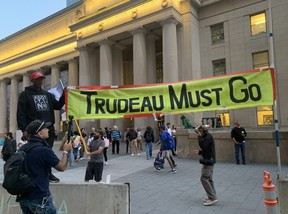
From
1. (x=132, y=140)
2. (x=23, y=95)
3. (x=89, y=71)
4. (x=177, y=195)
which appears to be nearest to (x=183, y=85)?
(x=23, y=95)

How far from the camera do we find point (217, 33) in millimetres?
29188

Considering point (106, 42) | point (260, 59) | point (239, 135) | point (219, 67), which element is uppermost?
point (106, 42)

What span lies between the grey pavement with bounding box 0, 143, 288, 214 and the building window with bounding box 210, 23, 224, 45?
1916 centimetres

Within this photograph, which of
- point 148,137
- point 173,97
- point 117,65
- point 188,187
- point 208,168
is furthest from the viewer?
point 117,65

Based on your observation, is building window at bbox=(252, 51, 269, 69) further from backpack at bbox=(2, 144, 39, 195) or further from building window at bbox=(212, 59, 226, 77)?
backpack at bbox=(2, 144, 39, 195)

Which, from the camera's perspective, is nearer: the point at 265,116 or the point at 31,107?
the point at 31,107

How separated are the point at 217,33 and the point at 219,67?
373cm

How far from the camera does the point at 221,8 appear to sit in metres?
28.7

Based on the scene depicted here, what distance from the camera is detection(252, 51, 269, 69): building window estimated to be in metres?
26.4

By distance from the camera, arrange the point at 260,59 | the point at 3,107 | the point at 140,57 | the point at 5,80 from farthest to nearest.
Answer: the point at 5,80, the point at 3,107, the point at 140,57, the point at 260,59

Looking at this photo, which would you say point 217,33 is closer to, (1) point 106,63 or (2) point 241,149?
(1) point 106,63

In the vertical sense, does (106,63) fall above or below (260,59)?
above

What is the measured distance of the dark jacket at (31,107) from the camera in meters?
4.71

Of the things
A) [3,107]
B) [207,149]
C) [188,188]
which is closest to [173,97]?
[207,149]
